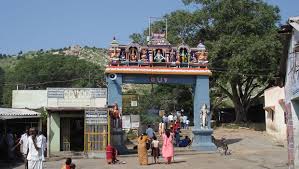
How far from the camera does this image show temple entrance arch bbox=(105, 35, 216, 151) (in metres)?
27.5

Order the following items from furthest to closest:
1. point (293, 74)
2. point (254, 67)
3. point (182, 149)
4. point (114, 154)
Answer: point (254, 67), point (182, 149), point (114, 154), point (293, 74)

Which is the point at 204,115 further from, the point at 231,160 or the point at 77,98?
the point at 77,98

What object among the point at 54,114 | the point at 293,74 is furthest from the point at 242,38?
the point at 293,74

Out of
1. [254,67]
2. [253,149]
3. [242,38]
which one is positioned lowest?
[253,149]

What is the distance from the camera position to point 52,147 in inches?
1122

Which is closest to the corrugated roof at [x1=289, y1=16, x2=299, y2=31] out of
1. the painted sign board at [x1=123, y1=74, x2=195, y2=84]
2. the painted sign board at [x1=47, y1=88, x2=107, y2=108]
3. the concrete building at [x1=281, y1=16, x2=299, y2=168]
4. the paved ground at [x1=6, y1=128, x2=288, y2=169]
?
the concrete building at [x1=281, y1=16, x2=299, y2=168]

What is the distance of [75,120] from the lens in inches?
Answer: 1176

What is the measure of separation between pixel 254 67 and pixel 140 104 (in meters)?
15.3

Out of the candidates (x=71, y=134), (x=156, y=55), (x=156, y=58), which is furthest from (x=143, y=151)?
(x=71, y=134)

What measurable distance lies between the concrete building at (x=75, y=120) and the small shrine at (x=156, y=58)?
2.80 meters

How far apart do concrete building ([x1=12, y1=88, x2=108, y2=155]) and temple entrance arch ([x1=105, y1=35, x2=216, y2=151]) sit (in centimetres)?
211

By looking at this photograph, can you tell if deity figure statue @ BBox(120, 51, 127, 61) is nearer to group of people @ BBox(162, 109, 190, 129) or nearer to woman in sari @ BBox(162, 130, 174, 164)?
group of people @ BBox(162, 109, 190, 129)

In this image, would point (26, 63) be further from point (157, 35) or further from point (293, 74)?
point (293, 74)

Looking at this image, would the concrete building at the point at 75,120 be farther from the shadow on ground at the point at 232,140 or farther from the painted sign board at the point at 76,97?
the shadow on ground at the point at 232,140
